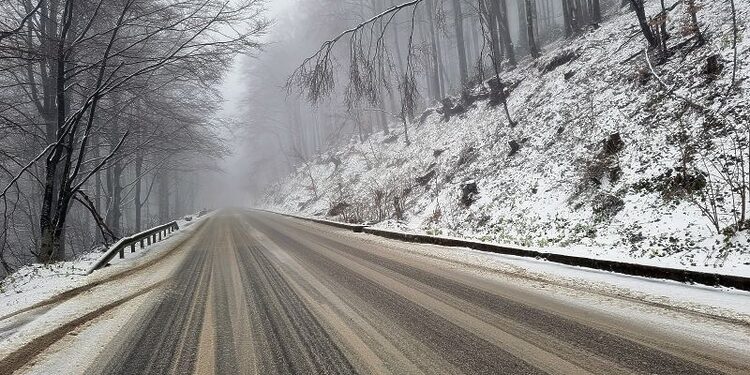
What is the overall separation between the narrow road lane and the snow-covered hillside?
251 centimetres

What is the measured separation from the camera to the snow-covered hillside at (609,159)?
21.7 feet

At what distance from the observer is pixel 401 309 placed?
407 cm

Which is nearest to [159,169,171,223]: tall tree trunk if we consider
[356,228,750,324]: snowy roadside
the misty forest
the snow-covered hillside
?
the misty forest

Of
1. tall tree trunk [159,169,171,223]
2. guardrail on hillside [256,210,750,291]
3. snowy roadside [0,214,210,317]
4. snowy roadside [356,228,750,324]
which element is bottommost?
snowy roadside [356,228,750,324]

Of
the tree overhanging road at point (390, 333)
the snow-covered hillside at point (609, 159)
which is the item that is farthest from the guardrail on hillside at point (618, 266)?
the tree overhanging road at point (390, 333)

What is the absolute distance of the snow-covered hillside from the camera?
6617 mm

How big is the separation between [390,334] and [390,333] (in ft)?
0.08

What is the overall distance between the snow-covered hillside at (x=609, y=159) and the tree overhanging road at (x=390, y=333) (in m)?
2.42

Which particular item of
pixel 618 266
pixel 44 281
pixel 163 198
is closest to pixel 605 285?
pixel 618 266

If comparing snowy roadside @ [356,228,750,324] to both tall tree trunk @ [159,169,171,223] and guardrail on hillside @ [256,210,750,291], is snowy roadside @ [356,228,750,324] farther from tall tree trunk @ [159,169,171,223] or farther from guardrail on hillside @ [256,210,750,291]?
tall tree trunk @ [159,169,171,223]

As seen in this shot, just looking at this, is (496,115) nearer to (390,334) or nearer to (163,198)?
(390,334)

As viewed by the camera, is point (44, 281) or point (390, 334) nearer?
point (390, 334)

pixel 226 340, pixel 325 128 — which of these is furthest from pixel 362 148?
pixel 226 340

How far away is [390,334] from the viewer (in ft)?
11.1
